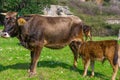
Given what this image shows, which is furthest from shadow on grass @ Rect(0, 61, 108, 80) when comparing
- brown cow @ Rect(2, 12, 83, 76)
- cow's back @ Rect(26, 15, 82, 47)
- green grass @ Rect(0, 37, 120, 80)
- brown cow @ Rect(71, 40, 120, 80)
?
cow's back @ Rect(26, 15, 82, 47)

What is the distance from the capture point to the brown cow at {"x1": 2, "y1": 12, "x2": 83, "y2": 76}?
14.2 meters

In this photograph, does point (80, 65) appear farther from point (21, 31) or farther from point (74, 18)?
point (21, 31)

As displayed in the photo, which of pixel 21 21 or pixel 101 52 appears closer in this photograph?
pixel 101 52

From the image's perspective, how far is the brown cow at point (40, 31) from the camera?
46.8 feet

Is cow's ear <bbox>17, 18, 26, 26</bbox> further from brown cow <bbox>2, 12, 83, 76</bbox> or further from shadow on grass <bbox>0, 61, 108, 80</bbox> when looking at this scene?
shadow on grass <bbox>0, 61, 108, 80</bbox>

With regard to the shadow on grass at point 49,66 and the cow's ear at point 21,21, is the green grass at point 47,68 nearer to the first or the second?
the shadow on grass at point 49,66

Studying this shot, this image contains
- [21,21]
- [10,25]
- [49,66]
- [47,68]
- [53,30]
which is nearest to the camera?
[10,25]

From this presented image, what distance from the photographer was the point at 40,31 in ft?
48.2

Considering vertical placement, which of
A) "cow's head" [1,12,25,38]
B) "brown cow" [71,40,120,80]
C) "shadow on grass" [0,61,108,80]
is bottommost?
"shadow on grass" [0,61,108,80]

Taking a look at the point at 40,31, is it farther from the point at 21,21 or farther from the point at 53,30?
the point at 21,21

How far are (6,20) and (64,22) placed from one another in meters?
2.59

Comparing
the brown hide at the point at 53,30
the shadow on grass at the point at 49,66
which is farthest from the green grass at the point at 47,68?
the brown hide at the point at 53,30

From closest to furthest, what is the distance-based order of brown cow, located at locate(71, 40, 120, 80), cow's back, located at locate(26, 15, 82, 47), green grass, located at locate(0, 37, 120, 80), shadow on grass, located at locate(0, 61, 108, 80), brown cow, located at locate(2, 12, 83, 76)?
brown cow, located at locate(71, 40, 120, 80), brown cow, located at locate(2, 12, 83, 76), green grass, located at locate(0, 37, 120, 80), cow's back, located at locate(26, 15, 82, 47), shadow on grass, located at locate(0, 61, 108, 80)

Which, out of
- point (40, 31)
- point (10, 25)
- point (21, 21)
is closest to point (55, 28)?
point (40, 31)
